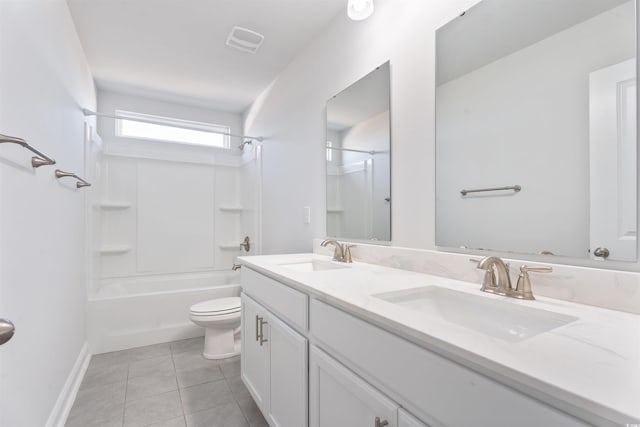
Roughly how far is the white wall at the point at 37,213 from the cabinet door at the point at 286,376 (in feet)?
2.98

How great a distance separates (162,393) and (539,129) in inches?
91.3

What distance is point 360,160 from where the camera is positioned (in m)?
1.69

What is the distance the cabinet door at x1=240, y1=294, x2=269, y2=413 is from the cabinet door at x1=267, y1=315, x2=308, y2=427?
9 centimetres

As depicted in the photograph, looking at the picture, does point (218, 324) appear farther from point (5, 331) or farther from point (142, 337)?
point (5, 331)

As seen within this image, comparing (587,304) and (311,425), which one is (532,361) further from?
(311,425)

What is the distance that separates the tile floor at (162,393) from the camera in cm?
156

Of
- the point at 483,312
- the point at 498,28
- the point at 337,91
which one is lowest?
the point at 483,312

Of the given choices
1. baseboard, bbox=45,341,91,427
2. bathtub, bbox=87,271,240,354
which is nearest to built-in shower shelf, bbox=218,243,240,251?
bathtub, bbox=87,271,240,354

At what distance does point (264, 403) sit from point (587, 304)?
1331mm

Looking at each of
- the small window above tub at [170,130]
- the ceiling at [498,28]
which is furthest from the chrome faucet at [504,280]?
the small window above tub at [170,130]

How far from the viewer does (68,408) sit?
5.34ft

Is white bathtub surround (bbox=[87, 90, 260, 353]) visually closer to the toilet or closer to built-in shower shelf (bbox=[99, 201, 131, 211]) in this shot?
built-in shower shelf (bbox=[99, 201, 131, 211])

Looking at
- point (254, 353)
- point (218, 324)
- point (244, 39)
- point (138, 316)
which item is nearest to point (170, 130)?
point (244, 39)

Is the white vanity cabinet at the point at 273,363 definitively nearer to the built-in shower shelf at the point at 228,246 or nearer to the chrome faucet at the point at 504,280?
the chrome faucet at the point at 504,280
